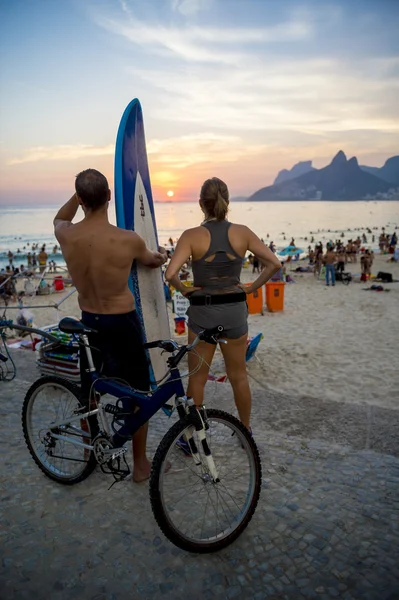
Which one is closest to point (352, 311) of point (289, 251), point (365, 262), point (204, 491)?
point (365, 262)

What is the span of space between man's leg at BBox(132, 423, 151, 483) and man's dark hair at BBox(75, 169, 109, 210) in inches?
62.1

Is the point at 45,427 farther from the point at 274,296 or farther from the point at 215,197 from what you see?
the point at 274,296

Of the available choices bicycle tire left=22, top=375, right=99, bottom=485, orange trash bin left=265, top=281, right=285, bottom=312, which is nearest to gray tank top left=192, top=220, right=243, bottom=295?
bicycle tire left=22, top=375, right=99, bottom=485

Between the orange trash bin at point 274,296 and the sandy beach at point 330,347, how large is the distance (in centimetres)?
23

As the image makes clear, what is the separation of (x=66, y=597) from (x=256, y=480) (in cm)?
115

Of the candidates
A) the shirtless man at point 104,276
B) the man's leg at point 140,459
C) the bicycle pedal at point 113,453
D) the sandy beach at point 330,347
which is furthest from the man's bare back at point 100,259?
the sandy beach at point 330,347

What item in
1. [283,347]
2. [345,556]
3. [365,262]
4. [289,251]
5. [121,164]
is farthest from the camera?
[289,251]

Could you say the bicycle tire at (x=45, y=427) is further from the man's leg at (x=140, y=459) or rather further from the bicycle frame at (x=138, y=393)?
the man's leg at (x=140, y=459)

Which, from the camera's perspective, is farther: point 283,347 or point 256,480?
point 283,347

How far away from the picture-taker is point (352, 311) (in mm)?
12891

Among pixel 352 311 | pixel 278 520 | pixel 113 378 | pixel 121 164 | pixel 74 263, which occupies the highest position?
pixel 121 164

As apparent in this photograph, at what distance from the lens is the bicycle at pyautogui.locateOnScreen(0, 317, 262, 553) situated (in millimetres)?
2234

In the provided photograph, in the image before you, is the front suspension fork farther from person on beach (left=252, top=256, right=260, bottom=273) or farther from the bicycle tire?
person on beach (left=252, top=256, right=260, bottom=273)

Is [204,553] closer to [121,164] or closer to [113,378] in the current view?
[113,378]
